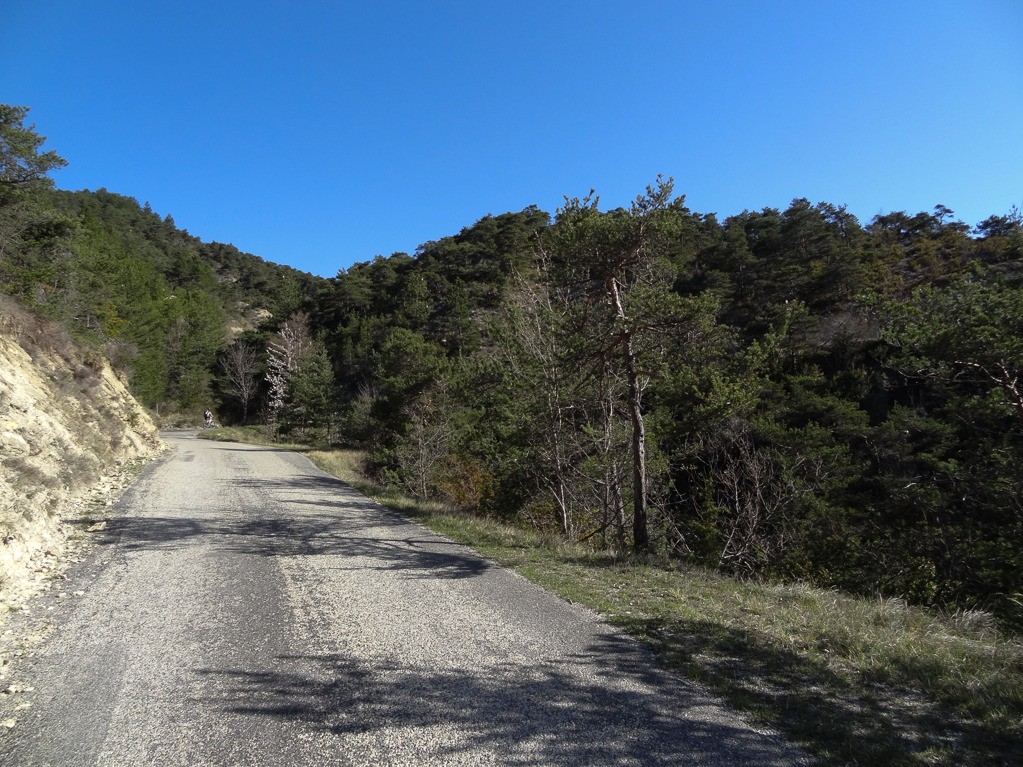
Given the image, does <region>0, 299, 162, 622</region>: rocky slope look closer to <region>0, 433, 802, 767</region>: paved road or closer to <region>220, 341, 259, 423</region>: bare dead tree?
<region>0, 433, 802, 767</region>: paved road

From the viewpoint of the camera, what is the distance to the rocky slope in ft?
20.1

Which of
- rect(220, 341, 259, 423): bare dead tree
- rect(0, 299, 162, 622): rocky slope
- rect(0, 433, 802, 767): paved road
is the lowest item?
rect(0, 433, 802, 767): paved road

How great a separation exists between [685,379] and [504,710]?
240 inches

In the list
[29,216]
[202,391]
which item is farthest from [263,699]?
[202,391]

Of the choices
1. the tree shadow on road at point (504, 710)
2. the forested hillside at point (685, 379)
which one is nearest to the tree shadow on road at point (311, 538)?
the tree shadow on road at point (504, 710)

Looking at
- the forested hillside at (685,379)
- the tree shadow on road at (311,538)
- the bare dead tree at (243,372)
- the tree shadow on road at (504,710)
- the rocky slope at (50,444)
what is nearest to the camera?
the tree shadow on road at (504,710)

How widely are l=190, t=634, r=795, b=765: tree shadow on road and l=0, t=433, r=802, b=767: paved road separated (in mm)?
12

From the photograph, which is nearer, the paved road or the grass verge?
the paved road

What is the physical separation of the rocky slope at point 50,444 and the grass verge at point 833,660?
18.0 ft

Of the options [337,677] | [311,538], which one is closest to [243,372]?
[311,538]

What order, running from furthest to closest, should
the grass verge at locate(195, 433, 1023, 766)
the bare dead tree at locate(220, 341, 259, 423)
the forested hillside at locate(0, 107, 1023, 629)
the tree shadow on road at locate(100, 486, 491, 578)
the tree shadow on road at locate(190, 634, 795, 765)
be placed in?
the bare dead tree at locate(220, 341, 259, 423), the forested hillside at locate(0, 107, 1023, 629), the tree shadow on road at locate(100, 486, 491, 578), the grass verge at locate(195, 433, 1023, 766), the tree shadow on road at locate(190, 634, 795, 765)

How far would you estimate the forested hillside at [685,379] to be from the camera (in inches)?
327

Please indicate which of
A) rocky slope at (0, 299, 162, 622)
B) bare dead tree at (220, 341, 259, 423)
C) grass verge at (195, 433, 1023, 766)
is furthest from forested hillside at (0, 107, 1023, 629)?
rocky slope at (0, 299, 162, 622)

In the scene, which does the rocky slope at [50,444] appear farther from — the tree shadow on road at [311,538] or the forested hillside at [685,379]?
the forested hillside at [685,379]
